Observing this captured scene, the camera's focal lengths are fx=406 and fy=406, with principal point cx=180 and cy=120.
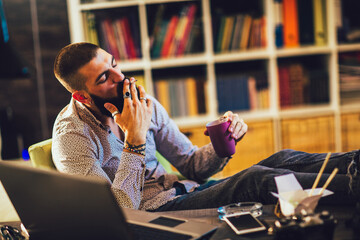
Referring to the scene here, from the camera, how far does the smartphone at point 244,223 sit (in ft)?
3.06

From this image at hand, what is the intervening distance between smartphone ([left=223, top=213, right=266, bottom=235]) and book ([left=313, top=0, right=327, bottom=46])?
83.9 inches

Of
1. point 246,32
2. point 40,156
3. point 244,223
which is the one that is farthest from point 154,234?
point 246,32

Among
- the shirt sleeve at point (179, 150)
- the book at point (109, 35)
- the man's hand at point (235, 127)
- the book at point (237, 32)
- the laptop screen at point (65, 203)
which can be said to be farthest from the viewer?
the book at point (237, 32)

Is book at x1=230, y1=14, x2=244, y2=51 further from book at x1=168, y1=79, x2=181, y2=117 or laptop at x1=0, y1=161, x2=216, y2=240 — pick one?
laptop at x1=0, y1=161, x2=216, y2=240

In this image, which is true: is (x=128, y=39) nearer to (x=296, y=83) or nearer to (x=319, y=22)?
(x=296, y=83)

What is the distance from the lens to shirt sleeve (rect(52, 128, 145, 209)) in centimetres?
133

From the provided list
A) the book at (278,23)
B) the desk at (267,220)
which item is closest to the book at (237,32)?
the book at (278,23)

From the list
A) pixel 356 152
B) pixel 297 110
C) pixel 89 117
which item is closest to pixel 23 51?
pixel 89 117

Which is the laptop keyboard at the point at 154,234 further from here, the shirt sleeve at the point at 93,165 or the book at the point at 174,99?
the book at the point at 174,99

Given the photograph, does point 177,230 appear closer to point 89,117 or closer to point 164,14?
point 89,117

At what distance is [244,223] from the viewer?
970 millimetres

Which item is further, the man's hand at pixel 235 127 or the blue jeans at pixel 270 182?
the man's hand at pixel 235 127

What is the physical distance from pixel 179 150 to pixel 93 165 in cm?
50

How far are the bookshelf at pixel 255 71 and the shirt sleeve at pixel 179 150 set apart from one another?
93 centimetres
